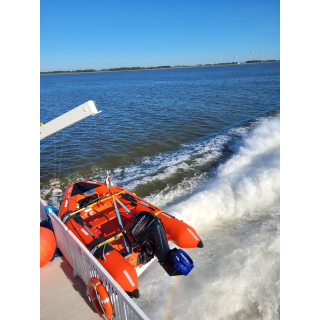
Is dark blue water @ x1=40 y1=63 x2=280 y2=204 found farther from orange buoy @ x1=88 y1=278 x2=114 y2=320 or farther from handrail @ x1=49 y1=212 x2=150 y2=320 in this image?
orange buoy @ x1=88 y1=278 x2=114 y2=320

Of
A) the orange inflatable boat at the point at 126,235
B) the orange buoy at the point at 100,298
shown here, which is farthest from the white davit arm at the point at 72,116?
the orange buoy at the point at 100,298

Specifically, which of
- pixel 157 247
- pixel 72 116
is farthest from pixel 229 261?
pixel 72 116

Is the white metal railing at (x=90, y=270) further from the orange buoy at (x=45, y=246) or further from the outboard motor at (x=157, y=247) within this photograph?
the outboard motor at (x=157, y=247)

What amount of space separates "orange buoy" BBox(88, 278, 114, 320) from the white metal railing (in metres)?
0.04

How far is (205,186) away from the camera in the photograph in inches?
259

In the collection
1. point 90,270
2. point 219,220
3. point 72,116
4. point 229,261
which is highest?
point 72,116

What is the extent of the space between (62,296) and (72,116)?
234 centimetres

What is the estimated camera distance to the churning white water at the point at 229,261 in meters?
3.07

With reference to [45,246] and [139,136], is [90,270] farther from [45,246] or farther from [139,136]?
[139,136]

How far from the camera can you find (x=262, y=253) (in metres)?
3.83

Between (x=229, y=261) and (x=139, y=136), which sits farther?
(x=139, y=136)

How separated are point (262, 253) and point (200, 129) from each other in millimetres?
9001

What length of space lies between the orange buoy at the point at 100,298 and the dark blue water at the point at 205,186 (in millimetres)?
850
